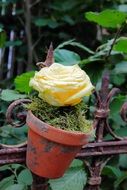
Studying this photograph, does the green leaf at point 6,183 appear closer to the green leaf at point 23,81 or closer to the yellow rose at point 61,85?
the green leaf at point 23,81

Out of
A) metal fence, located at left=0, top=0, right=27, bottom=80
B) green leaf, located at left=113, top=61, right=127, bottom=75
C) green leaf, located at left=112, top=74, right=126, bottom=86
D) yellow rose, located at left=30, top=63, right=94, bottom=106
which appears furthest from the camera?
metal fence, located at left=0, top=0, right=27, bottom=80

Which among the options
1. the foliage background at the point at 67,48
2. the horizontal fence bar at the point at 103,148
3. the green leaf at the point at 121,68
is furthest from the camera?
the green leaf at the point at 121,68

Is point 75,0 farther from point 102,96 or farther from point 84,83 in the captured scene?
point 84,83

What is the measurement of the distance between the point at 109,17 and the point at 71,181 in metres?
0.52

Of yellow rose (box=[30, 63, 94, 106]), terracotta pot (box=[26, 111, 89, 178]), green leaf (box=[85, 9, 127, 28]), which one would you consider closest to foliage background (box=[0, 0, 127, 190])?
green leaf (box=[85, 9, 127, 28])

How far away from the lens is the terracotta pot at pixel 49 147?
1.02 m

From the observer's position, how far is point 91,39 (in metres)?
2.61

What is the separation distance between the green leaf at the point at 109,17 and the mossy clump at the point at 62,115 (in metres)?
0.40

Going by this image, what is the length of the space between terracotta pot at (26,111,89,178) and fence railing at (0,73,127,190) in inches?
3.1

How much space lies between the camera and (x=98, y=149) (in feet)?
4.25

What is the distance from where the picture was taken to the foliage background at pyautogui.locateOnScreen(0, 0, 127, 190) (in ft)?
4.52

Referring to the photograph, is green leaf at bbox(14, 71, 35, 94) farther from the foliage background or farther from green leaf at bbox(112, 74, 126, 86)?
green leaf at bbox(112, 74, 126, 86)

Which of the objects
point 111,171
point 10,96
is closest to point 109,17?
point 10,96

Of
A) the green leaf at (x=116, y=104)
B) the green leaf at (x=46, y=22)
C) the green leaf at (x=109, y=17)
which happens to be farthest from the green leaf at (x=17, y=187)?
the green leaf at (x=46, y=22)
